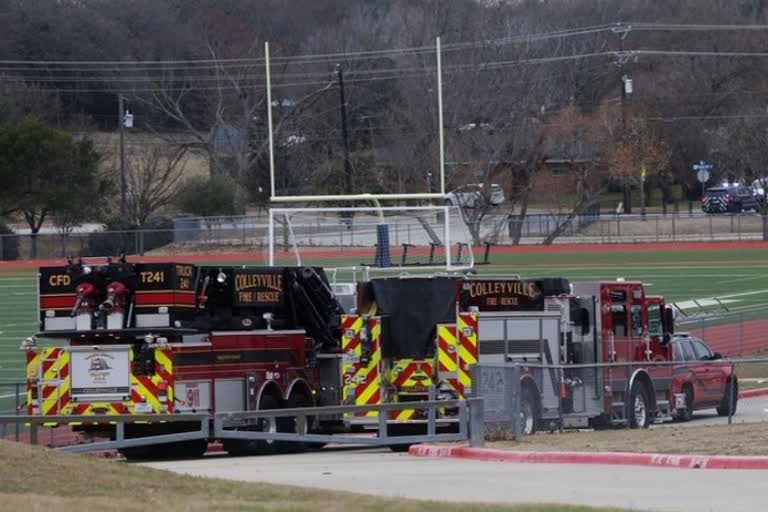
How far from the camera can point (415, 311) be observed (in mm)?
22547

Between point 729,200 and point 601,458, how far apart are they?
69604 millimetres

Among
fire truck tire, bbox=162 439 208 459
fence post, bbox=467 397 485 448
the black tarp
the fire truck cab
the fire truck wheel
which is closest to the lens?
fence post, bbox=467 397 485 448

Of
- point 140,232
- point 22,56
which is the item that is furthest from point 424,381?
point 22,56

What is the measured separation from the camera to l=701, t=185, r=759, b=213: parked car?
8544 centimetres

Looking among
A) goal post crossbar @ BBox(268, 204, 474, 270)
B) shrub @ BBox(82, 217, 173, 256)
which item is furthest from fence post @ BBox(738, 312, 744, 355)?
shrub @ BBox(82, 217, 173, 256)

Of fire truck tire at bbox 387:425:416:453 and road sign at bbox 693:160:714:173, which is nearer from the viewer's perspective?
fire truck tire at bbox 387:425:416:453

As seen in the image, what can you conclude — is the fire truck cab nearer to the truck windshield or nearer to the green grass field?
Answer: the truck windshield

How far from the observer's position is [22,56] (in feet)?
339

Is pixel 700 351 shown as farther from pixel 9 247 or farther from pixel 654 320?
pixel 9 247

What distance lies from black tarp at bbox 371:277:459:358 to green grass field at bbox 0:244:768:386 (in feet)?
57.4

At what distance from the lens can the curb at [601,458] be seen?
17.3 meters

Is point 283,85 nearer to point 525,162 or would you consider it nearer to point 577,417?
point 525,162

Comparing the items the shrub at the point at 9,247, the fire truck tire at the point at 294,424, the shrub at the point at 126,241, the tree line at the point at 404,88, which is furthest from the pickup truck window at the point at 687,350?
the shrub at the point at 9,247

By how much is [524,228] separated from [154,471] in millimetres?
62968
